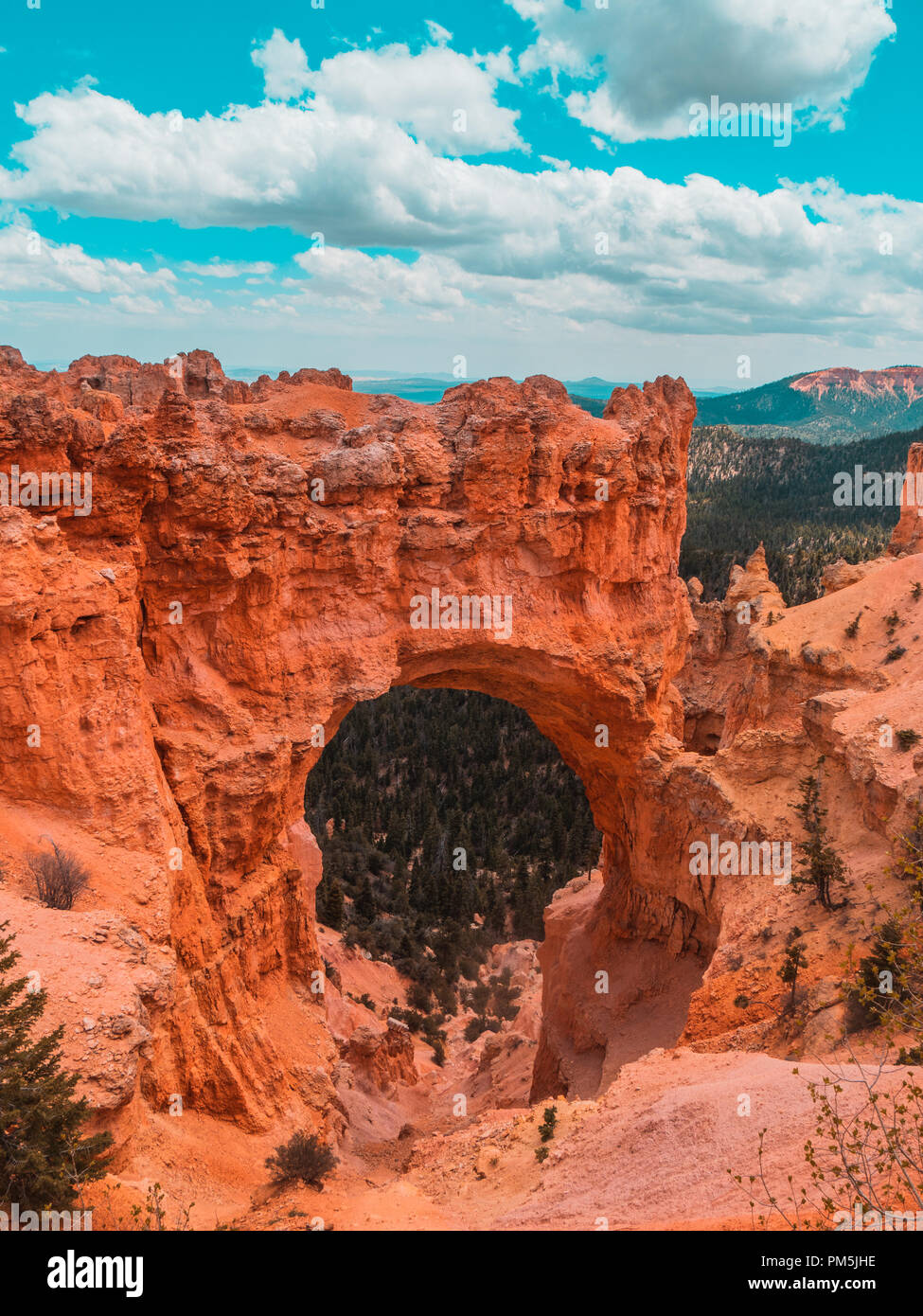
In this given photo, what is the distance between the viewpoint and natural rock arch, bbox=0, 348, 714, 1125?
11783 millimetres

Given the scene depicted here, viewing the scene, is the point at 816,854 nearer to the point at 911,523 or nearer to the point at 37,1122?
the point at 37,1122

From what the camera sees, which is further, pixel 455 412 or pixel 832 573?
pixel 832 573

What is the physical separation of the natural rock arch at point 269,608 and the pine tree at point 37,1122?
84.5 inches

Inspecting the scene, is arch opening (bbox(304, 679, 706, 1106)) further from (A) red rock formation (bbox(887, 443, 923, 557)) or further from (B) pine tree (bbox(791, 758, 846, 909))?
(A) red rock formation (bbox(887, 443, 923, 557))

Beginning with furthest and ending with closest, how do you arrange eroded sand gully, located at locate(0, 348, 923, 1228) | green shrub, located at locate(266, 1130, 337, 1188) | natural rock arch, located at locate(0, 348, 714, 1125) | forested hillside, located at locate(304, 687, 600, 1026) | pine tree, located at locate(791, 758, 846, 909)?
1. forested hillside, located at locate(304, 687, 600, 1026)
2. pine tree, located at locate(791, 758, 846, 909)
3. green shrub, located at locate(266, 1130, 337, 1188)
4. natural rock arch, located at locate(0, 348, 714, 1125)
5. eroded sand gully, located at locate(0, 348, 923, 1228)

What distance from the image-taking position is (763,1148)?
8.78 metres

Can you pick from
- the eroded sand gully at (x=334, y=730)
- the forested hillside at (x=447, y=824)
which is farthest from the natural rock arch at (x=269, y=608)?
the forested hillside at (x=447, y=824)

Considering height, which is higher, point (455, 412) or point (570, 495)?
point (455, 412)

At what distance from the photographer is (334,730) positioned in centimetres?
1709

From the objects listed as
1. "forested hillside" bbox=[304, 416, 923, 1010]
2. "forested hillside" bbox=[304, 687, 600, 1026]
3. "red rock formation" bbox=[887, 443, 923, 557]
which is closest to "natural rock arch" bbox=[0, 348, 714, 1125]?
"forested hillside" bbox=[304, 416, 923, 1010]

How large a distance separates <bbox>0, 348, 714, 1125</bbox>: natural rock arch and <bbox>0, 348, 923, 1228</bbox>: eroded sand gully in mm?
68

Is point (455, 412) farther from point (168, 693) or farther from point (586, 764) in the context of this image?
point (586, 764)

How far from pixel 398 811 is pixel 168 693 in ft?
106
